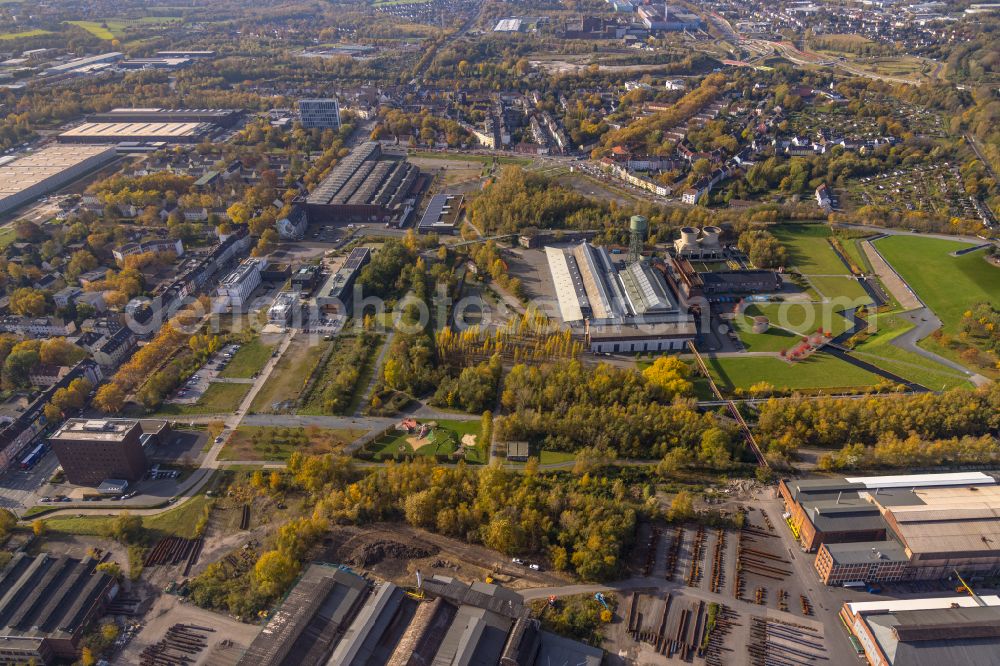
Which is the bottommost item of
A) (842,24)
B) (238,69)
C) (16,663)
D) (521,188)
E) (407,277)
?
(16,663)

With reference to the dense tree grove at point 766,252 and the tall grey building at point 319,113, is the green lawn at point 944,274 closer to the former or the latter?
the dense tree grove at point 766,252

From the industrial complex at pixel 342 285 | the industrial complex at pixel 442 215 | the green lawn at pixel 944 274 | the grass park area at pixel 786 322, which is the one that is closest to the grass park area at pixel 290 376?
the industrial complex at pixel 342 285

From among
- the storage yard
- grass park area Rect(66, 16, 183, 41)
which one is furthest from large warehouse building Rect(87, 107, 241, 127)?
the storage yard

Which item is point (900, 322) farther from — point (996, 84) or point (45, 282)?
point (996, 84)

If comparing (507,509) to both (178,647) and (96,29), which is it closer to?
(178,647)

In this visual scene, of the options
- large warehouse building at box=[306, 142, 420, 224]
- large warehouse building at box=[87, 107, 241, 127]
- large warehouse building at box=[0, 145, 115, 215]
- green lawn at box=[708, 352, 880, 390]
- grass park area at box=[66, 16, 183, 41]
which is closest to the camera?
green lawn at box=[708, 352, 880, 390]

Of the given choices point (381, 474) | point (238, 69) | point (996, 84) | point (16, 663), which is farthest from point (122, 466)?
point (996, 84)

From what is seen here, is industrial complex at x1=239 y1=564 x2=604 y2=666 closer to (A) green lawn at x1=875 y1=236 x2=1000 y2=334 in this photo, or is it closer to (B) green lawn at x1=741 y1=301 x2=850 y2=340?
(B) green lawn at x1=741 y1=301 x2=850 y2=340
